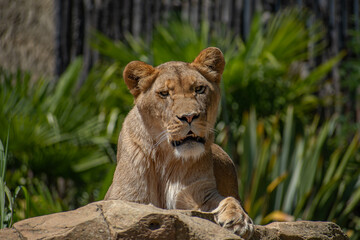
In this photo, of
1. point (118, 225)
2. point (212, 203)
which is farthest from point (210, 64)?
point (118, 225)

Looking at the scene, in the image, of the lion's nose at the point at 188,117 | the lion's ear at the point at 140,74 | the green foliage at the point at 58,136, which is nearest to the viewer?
the lion's nose at the point at 188,117

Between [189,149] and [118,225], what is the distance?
646 mm

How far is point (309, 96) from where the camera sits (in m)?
8.09

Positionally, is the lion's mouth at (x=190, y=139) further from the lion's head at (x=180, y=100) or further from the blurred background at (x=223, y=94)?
the blurred background at (x=223, y=94)

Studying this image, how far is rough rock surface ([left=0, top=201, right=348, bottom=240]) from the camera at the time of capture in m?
2.87

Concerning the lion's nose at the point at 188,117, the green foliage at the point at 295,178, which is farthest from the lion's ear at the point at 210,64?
the green foliage at the point at 295,178

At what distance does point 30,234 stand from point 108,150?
4177mm

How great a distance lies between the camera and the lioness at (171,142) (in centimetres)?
335

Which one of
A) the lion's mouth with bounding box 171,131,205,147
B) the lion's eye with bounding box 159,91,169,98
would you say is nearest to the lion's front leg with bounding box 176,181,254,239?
the lion's mouth with bounding box 171,131,205,147

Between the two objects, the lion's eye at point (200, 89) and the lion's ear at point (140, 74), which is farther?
the lion's ear at point (140, 74)

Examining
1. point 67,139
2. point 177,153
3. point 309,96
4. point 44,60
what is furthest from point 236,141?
point 177,153

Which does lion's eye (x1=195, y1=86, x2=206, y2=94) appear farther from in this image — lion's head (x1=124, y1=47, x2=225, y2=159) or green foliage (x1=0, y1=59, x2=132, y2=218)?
green foliage (x1=0, y1=59, x2=132, y2=218)

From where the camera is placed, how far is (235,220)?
312cm

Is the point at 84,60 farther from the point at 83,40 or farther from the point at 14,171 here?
the point at 14,171
